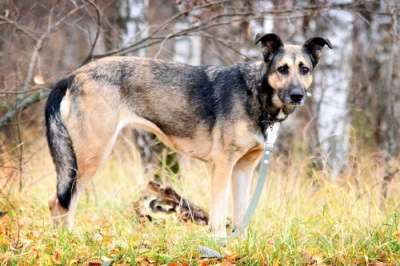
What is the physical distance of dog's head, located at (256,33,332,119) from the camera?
543 centimetres

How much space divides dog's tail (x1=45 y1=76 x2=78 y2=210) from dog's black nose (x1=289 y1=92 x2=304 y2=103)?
6.66 feet

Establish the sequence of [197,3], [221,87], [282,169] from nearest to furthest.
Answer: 1. [221,87]
2. [197,3]
3. [282,169]

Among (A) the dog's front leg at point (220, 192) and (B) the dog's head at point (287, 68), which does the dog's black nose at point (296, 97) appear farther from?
(A) the dog's front leg at point (220, 192)

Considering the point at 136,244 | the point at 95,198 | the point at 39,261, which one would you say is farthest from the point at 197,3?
the point at 39,261

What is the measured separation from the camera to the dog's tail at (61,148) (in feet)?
18.6

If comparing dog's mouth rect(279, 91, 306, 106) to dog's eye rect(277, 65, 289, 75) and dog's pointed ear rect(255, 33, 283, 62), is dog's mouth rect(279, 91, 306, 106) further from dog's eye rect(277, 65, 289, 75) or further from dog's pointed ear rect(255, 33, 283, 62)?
dog's pointed ear rect(255, 33, 283, 62)

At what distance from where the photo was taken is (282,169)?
8945mm

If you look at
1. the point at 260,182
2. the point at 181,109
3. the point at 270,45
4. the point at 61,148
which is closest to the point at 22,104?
the point at 61,148

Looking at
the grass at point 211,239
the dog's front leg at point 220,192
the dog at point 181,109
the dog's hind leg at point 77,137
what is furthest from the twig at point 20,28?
the dog's front leg at point 220,192

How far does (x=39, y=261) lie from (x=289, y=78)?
8.52ft

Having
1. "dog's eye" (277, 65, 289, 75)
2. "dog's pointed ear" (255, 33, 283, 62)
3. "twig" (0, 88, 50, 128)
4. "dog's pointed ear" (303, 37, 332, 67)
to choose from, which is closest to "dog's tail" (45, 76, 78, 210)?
"twig" (0, 88, 50, 128)

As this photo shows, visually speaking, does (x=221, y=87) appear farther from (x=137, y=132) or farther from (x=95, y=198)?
(x=137, y=132)

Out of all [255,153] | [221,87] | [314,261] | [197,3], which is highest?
[197,3]

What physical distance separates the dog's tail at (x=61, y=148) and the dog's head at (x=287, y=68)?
6.00 ft
